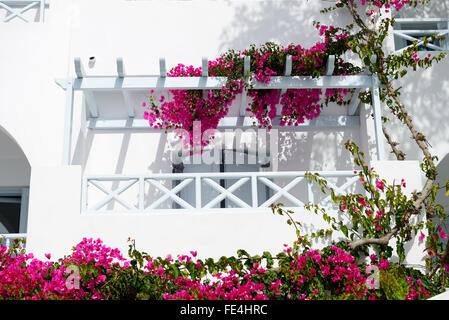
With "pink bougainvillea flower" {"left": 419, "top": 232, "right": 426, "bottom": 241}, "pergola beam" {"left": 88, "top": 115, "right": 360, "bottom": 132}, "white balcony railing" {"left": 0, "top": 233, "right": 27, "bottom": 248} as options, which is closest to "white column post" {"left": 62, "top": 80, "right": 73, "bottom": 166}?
"pergola beam" {"left": 88, "top": 115, "right": 360, "bottom": 132}

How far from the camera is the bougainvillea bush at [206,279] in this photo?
17.4 ft

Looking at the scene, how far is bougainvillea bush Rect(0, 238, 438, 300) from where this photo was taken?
5.30 metres

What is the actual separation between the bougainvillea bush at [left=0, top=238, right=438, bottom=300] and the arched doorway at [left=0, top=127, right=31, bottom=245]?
14.2ft

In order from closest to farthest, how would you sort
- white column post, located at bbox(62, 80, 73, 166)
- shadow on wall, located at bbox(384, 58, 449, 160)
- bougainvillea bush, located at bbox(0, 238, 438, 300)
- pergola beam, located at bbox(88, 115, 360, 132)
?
bougainvillea bush, located at bbox(0, 238, 438, 300)
white column post, located at bbox(62, 80, 73, 166)
shadow on wall, located at bbox(384, 58, 449, 160)
pergola beam, located at bbox(88, 115, 360, 132)

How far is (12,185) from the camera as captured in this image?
9648 millimetres

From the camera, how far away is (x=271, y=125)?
328 inches

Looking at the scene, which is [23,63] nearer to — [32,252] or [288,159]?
[32,252]

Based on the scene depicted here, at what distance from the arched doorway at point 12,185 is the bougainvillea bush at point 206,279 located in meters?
4.33

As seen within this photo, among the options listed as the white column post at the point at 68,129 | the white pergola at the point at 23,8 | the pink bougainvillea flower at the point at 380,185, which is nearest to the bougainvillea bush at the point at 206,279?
the pink bougainvillea flower at the point at 380,185

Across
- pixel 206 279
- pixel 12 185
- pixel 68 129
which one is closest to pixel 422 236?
pixel 206 279

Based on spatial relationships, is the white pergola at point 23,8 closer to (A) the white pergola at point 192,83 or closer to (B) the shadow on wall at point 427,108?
(A) the white pergola at point 192,83

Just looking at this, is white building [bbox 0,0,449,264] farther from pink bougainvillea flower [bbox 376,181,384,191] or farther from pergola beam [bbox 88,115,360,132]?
pink bougainvillea flower [bbox 376,181,384,191]
